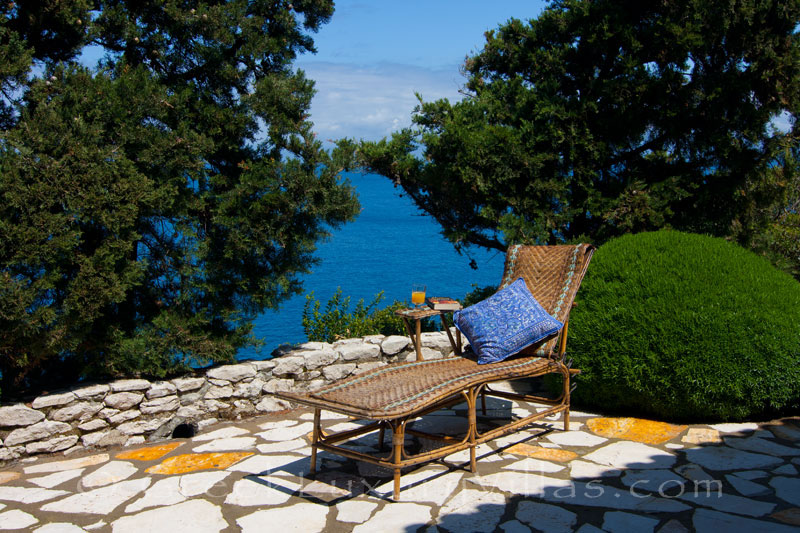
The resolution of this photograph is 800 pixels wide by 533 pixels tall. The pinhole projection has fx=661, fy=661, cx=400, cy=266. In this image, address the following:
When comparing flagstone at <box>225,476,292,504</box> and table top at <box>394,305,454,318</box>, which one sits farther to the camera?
table top at <box>394,305,454,318</box>

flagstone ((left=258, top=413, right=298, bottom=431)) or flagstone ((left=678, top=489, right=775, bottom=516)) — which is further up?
flagstone ((left=678, top=489, right=775, bottom=516))

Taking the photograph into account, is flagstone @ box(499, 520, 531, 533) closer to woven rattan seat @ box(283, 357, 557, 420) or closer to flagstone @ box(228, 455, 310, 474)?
woven rattan seat @ box(283, 357, 557, 420)

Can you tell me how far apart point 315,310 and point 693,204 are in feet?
14.0

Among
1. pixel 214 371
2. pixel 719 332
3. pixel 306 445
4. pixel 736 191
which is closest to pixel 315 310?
pixel 214 371

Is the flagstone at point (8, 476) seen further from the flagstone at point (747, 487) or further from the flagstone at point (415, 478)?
the flagstone at point (747, 487)

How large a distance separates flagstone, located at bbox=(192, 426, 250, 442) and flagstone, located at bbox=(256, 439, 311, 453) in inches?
16.2

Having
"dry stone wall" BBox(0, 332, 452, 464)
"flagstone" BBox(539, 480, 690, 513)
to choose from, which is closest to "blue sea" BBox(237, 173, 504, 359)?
"dry stone wall" BBox(0, 332, 452, 464)

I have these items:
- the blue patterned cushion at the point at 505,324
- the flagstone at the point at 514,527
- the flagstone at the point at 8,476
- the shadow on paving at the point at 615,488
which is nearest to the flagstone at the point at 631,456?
the shadow on paving at the point at 615,488

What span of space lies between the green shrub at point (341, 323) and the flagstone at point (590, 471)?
306cm

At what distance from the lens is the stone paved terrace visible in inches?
136

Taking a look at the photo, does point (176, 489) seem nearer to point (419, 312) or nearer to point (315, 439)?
point (315, 439)

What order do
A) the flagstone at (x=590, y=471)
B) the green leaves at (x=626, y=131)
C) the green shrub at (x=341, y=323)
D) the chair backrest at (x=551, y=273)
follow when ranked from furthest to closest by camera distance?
1. the green shrub at (x=341, y=323)
2. the green leaves at (x=626, y=131)
3. the chair backrest at (x=551, y=273)
4. the flagstone at (x=590, y=471)

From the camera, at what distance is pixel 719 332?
4754 millimetres

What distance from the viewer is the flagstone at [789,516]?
10.9 ft
